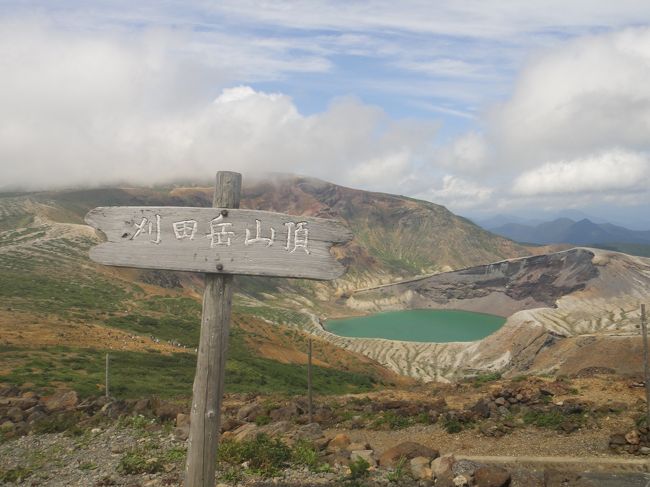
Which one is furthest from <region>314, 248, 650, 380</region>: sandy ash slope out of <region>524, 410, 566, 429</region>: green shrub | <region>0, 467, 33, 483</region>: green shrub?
<region>0, 467, 33, 483</region>: green shrub

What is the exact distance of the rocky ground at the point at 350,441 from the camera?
7.39 metres

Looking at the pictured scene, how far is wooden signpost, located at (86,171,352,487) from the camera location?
14.9 feet

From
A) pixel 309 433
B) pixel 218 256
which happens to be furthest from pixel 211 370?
pixel 309 433

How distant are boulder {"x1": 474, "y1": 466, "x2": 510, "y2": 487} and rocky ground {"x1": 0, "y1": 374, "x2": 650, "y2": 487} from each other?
0.01 meters

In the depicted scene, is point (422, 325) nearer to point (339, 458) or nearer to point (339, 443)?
point (339, 443)

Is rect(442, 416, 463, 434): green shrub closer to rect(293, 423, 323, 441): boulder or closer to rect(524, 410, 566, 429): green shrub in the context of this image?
rect(524, 410, 566, 429): green shrub

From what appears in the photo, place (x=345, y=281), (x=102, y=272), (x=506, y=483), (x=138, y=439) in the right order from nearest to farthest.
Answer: (x=506, y=483), (x=138, y=439), (x=102, y=272), (x=345, y=281)

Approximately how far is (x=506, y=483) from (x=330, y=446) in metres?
3.61

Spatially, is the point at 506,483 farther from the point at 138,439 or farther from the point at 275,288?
the point at 275,288

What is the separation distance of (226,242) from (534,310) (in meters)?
93.2

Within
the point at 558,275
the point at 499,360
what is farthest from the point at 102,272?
the point at 558,275

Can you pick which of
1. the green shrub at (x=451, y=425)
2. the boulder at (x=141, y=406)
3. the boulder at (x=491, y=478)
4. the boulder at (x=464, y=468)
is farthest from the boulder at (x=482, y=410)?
the boulder at (x=141, y=406)

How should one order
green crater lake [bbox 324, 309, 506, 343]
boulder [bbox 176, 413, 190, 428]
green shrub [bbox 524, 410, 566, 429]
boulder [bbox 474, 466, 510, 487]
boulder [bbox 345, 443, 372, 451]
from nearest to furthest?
boulder [bbox 474, 466, 510, 487] < boulder [bbox 345, 443, 372, 451] < boulder [bbox 176, 413, 190, 428] < green shrub [bbox 524, 410, 566, 429] < green crater lake [bbox 324, 309, 506, 343]

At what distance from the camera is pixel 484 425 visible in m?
11.8
